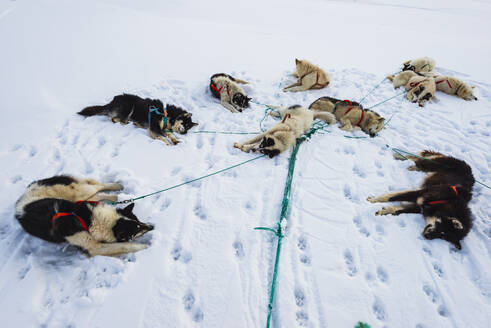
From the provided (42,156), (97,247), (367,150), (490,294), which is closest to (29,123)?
(42,156)

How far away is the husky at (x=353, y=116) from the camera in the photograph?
5.28 meters

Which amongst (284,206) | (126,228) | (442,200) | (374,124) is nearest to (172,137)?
(126,228)

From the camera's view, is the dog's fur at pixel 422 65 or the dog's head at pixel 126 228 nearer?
the dog's head at pixel 126 228

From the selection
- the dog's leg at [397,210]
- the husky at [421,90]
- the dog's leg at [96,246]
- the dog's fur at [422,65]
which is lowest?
the dog's leg at [96,246]

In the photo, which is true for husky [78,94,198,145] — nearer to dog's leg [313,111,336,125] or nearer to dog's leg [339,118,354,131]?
dog's leg [313,111,336,125]

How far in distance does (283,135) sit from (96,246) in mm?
3629

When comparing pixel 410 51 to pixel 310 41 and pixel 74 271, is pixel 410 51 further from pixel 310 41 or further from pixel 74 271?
pixel 74 271

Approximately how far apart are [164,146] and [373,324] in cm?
446

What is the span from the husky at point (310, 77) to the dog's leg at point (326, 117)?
1569 mm

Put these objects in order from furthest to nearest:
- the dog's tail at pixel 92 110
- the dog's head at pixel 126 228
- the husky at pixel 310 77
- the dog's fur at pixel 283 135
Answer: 1. the husky at pixel 310 77
2. the dog's tail at pixel 92 110
3. the dog's fur at pixel 283 135
4. the dog's head at pixel 126 228

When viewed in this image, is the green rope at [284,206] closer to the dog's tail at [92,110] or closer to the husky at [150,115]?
the husky at [150,115]

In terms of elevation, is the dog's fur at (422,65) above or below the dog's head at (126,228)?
above

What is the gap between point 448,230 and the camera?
3189mm

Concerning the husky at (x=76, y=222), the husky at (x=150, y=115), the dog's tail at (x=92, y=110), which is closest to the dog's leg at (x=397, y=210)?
the husky at (x=76, y=222)
